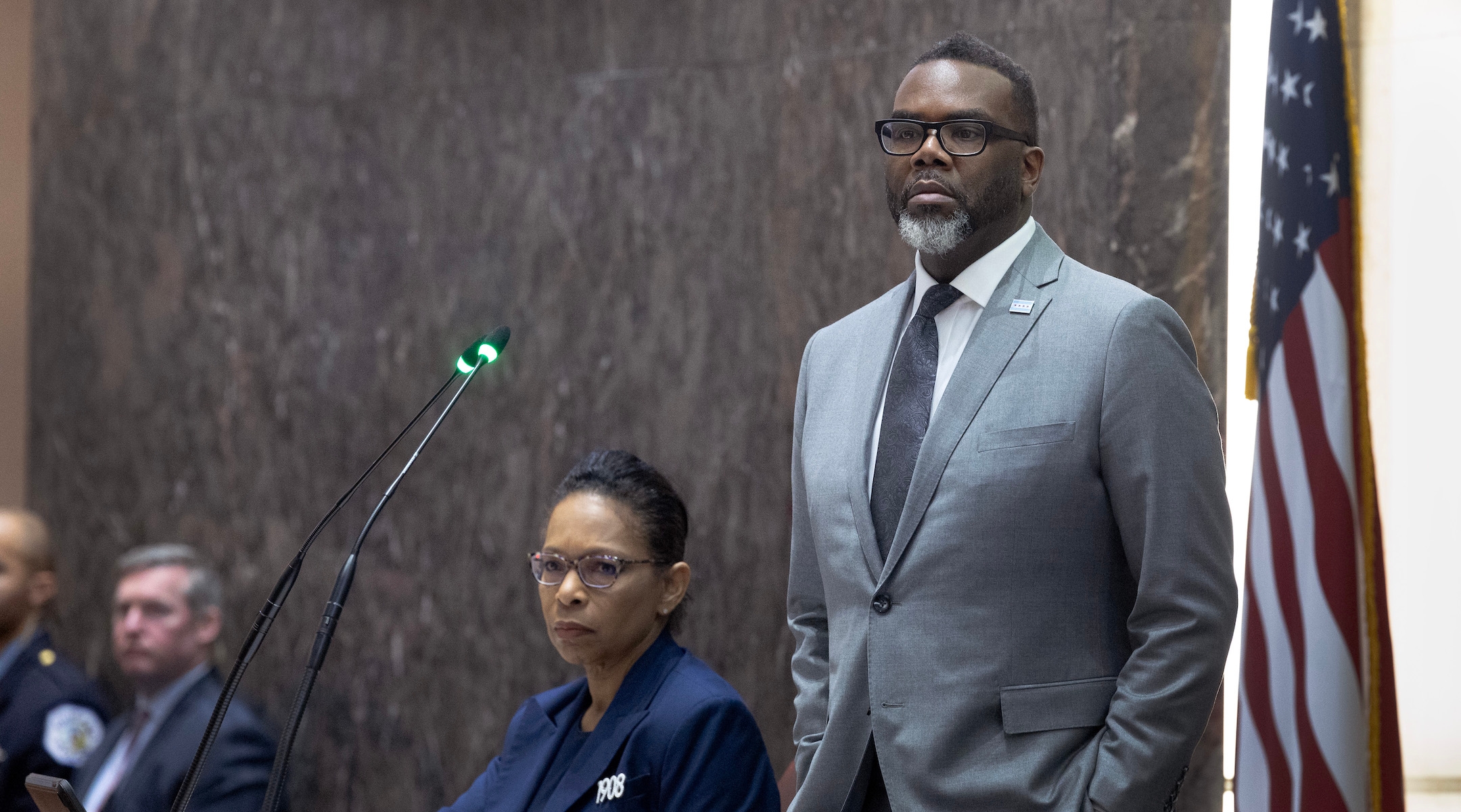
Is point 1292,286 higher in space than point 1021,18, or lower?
lower

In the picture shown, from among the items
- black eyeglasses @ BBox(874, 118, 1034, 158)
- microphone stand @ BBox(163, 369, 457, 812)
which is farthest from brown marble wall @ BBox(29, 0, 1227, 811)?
microphone stand @ BBox(163, 369, 457, 812)

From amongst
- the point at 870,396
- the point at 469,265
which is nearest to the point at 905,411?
the point at 870,396

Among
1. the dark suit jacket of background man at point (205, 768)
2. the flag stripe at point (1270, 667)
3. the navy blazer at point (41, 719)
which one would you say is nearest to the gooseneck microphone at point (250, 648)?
the flag stripe at point (1270, 667)

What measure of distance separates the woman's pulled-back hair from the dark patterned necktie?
2.78 feet

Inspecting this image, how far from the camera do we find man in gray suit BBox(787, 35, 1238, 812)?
192 cm

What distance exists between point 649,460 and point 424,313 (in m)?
0.81

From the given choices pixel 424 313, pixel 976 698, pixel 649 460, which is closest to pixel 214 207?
pixel 424 313

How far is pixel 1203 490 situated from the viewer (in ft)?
6.38

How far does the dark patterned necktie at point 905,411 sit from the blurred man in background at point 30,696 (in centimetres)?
279

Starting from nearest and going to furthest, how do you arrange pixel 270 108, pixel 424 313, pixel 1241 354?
pixel 1241 354 → pixel 424 313 → pixel 270 108

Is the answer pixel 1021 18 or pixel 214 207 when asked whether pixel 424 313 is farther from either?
pixel 1021 18

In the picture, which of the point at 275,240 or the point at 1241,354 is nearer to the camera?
the point at 1241,354

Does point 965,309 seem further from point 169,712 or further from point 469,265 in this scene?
point 169,712

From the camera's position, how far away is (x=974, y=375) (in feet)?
6.76
